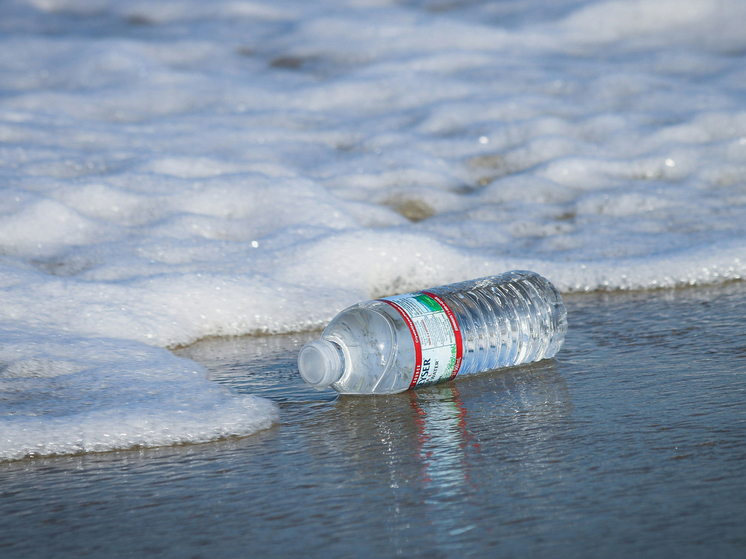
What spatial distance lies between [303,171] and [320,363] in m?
2.52

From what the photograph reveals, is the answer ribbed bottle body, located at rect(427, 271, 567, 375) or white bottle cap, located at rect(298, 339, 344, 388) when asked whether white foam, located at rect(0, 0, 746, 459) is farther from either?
ribbed bottle body, located at rect(427, 271, 567, 375)

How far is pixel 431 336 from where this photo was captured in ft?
5.55

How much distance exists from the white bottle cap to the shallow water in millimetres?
77

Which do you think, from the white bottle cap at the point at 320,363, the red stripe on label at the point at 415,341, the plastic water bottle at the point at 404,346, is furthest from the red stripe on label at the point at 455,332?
the white bottle cap at the point at 320,363

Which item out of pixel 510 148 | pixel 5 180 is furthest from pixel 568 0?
pixel 5 180

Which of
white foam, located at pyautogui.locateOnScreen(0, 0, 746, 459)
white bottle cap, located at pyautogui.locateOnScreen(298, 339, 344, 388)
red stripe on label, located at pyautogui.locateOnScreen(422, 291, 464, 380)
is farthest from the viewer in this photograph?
white foam, located at pyautogui.locateOnScreen(0, 0, 746, 459)

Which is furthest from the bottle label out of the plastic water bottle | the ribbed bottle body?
the ribbed bottle body

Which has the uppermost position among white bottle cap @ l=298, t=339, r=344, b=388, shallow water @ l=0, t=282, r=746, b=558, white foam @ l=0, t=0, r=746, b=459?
white foam @ l=0, t=0, r=746, b=459

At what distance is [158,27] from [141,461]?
562cm

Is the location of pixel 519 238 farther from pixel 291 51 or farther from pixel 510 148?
pixel 291 51

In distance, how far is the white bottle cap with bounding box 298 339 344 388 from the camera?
160cm

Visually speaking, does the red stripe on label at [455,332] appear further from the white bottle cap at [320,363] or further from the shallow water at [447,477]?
the white bottle cap at [320,363]

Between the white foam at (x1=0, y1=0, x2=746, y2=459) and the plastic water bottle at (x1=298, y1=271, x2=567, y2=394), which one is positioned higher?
the white foam at (x1=0, y1=0, x2=746, y2=459)

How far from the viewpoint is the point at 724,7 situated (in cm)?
571
